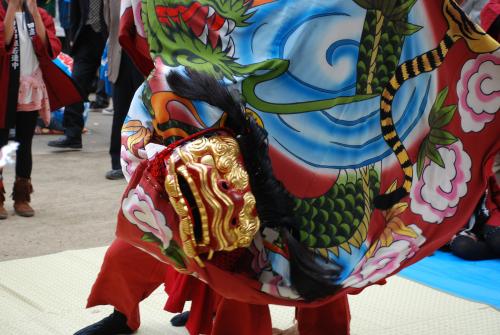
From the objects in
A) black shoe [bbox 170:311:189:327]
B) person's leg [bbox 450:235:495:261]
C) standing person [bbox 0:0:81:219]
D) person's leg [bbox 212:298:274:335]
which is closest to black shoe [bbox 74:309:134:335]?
black shoe [bbox 170:311:189:327]

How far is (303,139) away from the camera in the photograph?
1955mm

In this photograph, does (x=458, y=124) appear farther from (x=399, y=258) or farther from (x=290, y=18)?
(x=290, y=18)

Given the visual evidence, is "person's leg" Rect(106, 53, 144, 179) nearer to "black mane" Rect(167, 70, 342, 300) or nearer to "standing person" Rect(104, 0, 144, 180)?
"standing person" Rect(104, 0, 144, 180)

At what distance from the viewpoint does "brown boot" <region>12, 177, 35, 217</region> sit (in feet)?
13.9

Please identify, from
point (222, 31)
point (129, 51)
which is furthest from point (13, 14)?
point (222, 31)

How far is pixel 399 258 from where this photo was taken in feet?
6.91

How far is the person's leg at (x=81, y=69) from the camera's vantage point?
639 centimetres

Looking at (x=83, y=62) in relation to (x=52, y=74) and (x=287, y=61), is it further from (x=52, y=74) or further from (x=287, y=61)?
(x=287, y=61)

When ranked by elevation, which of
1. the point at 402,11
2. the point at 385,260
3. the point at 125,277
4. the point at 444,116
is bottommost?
the point at 125,277

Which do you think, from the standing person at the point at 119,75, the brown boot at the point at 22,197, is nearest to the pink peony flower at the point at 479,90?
the brown boot at the point at 22,197

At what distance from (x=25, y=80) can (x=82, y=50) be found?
246cm

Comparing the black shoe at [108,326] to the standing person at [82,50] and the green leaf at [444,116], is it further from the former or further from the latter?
the standing person at [82,50]

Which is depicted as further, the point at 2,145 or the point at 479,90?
the point at 2,145

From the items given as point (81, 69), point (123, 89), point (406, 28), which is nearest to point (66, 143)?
point (81, 69)
